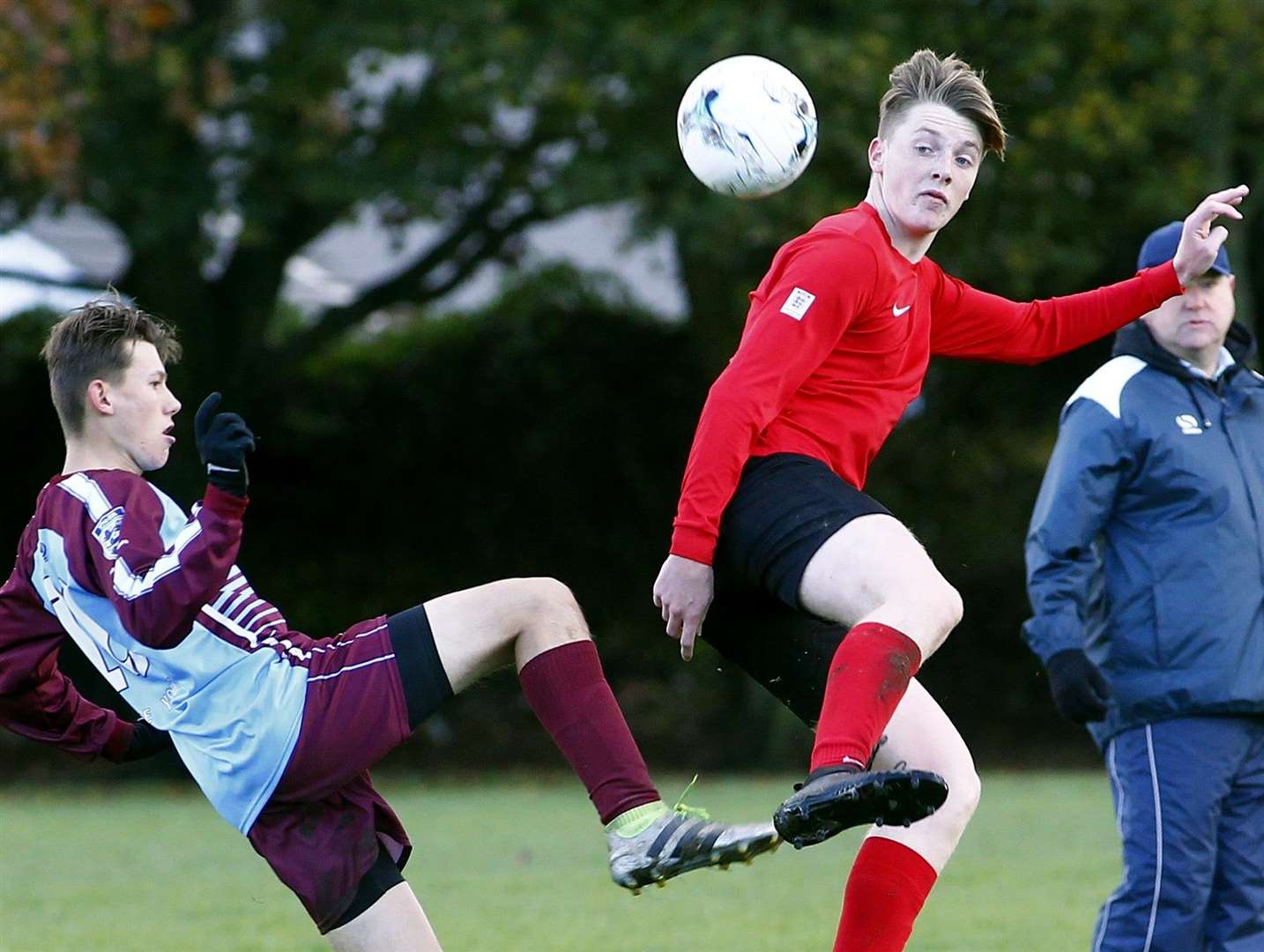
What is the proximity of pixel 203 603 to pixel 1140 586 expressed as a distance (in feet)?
8.62

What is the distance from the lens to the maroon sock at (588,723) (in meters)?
4.42

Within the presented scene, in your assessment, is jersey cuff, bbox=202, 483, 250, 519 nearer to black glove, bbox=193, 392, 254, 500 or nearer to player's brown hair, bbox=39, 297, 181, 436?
black glove, bbox=193, 392, 254, 500

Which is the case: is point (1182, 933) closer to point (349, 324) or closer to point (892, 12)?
point (892, 12)

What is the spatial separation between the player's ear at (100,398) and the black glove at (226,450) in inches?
17.5

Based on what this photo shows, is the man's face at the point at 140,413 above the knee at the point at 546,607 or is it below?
above

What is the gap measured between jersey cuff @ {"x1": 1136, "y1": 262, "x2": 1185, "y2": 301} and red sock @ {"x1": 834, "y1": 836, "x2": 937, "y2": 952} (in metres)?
1.61

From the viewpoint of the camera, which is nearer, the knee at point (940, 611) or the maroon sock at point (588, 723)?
the knee at point (940, 611)

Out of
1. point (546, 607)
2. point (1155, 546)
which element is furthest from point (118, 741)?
point (1155, 546)

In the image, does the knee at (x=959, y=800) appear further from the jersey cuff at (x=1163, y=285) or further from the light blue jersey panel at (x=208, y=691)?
the light blue jersey panel at (x=208, y=691)

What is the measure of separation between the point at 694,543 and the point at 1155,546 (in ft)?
5.68

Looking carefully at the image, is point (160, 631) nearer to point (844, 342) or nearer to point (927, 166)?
point (844, 342)

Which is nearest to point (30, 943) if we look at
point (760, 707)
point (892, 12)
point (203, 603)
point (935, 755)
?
point (203, 603)

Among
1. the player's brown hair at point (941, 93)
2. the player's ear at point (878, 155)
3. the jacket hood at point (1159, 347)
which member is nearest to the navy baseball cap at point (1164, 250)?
the jacket hood at point (1159, 347)

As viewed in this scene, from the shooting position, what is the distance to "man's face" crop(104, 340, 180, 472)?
454 cm
